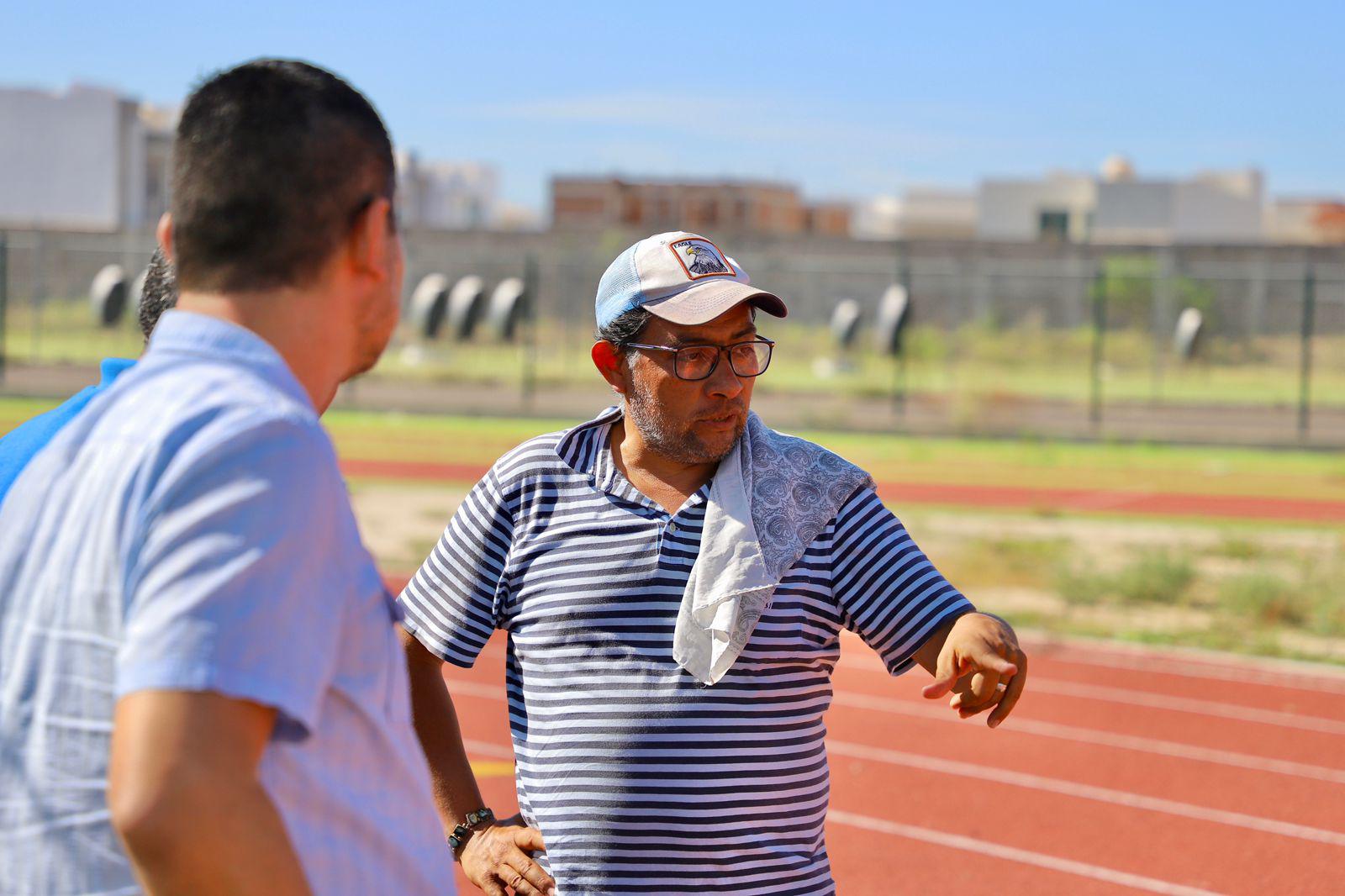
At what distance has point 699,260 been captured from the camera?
287cm

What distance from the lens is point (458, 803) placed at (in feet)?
9.61

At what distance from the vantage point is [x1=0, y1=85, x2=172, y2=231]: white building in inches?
2276

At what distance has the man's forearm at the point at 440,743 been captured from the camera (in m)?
2.93

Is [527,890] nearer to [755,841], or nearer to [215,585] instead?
[755,841]

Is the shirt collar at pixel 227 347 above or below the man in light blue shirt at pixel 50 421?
above

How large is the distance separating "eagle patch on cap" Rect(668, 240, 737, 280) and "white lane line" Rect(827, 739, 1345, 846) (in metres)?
4.37

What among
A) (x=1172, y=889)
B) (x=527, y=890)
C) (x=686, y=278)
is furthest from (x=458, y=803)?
(x=1172, y=889)

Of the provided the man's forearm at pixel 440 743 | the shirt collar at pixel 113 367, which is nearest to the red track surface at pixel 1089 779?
the man's forearm at pixel 440 743

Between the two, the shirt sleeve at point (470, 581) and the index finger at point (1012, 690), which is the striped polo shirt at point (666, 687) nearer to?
the shirt sleeve at point (470, 581)

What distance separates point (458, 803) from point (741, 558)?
786 millimetres

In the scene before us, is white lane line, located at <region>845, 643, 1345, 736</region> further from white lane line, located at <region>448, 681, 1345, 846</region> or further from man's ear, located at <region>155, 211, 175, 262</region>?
man's ear, located at <region>155, 211, 175, 262</region>

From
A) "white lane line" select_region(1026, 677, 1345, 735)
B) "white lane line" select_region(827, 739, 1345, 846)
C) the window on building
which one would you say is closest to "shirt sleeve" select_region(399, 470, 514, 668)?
"white lane line" select_region(827, 739, 1345, 846)

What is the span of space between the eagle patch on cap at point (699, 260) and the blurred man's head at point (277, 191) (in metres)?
1.34

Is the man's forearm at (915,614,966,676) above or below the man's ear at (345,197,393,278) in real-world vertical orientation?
below
